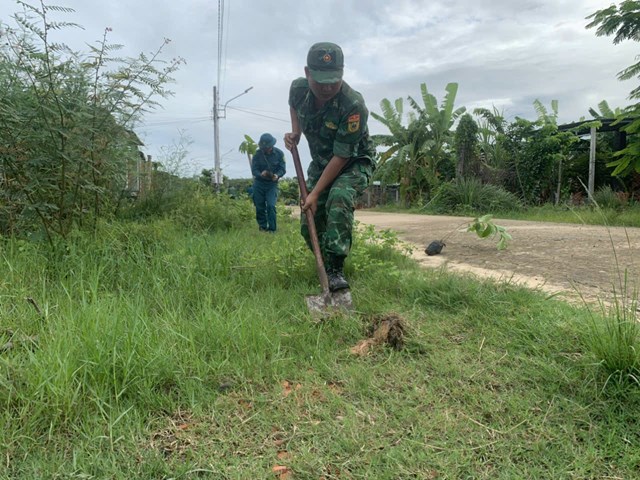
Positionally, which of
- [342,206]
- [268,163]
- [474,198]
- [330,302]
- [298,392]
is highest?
[268,163]

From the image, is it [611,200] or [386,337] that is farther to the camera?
[611,200]

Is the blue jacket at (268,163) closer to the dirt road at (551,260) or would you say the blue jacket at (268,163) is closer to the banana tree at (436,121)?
the dirt road at (551,260)

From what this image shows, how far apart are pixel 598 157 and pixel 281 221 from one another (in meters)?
10.6

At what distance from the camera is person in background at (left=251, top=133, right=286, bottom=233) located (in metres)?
5.97

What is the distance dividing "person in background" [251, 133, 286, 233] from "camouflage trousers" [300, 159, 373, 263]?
3179 mm

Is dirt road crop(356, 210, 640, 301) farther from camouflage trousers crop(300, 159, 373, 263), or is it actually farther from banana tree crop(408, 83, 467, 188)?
banana tree crop(408, 83, 467, 188)

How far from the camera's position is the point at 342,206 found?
2535 mm

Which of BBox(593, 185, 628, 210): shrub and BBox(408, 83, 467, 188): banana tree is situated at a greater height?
BBox(408, 83, 467, 188): banana tree

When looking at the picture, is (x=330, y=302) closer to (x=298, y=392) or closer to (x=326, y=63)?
(x=298, y=392)

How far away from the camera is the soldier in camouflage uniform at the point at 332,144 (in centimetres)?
248

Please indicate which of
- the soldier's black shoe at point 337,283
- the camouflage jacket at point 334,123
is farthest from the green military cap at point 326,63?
the soldier's black shoe at point 337,283

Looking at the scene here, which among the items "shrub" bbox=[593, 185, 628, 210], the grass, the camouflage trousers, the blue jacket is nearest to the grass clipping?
the grass

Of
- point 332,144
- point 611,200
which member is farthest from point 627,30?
point 332,144

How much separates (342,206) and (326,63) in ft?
2.77
